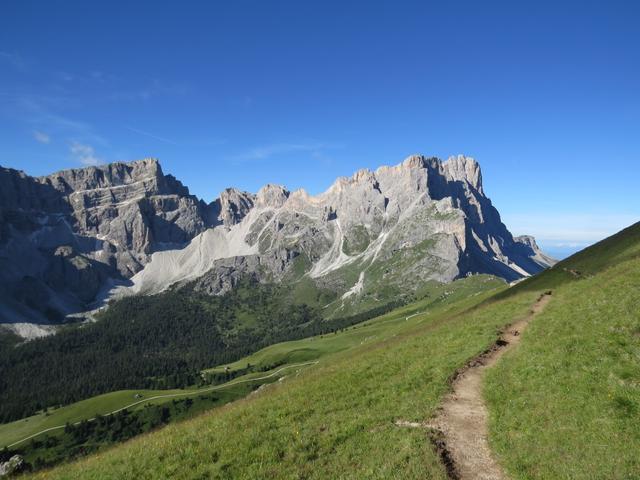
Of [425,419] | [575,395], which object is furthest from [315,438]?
[575,395]

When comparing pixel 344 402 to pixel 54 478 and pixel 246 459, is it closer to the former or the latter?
pixel 246 459

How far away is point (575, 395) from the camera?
22750 millimetres

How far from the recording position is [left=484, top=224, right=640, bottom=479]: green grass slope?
58.5ft

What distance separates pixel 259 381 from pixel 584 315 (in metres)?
170

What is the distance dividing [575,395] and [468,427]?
605cm

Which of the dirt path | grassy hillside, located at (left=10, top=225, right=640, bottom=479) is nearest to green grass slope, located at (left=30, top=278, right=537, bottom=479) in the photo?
grassy hillside, located at (left=10, top=225, right=640, bottom=479)

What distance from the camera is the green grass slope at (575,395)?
1784 centimetres

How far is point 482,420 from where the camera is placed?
941 inches

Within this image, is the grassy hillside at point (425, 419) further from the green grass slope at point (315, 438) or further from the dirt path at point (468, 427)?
the dirt path at point (468, 427)

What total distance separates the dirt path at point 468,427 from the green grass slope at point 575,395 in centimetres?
65

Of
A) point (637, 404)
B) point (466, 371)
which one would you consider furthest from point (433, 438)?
point (466, 371)

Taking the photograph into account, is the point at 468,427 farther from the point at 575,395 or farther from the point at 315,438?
the point at 315,438

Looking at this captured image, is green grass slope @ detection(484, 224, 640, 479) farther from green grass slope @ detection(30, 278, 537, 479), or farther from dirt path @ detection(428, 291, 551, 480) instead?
green grass slope @ detection(30, 278, 537, 479)

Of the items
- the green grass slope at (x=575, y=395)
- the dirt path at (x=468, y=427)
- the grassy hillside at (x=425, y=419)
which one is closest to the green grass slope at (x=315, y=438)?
the grassy hillside at (x=425, y=419)
